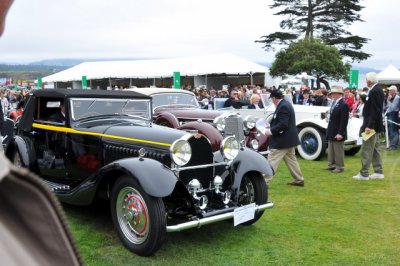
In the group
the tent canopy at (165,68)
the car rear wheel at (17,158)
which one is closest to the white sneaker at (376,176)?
the car rear wheel at (17,158)

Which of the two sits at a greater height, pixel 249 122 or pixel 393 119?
pixel 249 122

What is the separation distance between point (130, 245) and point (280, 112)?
347 cm

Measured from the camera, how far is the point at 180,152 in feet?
14.6

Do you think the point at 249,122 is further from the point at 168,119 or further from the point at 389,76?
the point at 389,76

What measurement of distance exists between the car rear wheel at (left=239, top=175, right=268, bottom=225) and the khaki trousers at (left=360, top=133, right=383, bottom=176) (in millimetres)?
3020

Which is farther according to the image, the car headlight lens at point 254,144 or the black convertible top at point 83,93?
the car headlight lens at point 254,144

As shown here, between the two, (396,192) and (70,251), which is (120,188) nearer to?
(70,251)

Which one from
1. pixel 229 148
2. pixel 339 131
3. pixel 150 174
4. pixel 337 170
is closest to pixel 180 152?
pixel 150 174

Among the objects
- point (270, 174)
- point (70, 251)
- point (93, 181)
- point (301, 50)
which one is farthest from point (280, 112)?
point (301, 50)

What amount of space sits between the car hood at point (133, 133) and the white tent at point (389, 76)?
18908 mm

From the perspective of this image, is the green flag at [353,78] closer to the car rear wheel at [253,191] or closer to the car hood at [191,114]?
the car hood at [191,114]

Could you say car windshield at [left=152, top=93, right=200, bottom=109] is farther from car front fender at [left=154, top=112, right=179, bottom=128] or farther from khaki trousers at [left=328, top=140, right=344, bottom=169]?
khaki trousers at [left=328, top=140, right=344, bottom=169]

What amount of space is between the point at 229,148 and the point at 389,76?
62.4 feet

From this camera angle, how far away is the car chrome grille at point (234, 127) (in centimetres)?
681
